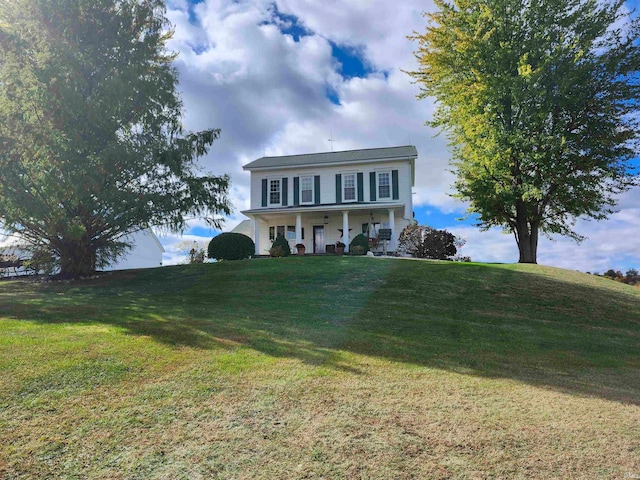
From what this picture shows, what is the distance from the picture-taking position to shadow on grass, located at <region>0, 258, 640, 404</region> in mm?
6523

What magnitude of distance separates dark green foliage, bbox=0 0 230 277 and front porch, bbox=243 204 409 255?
10.7m

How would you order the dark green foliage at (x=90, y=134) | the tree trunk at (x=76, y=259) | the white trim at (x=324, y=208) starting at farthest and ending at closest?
1. the white trim at (x=324, y=208)
2. the tree trunk at (x=76, y=259)
3. the dark green foliage at (x=90, y=134)

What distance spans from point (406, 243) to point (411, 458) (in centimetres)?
1968

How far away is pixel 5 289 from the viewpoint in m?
13.6

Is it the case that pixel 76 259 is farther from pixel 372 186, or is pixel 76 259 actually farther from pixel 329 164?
pixel 372 186

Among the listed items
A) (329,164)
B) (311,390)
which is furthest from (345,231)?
(311,390)

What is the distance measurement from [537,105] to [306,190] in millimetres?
14165

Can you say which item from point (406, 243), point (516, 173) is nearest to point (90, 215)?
point (406, 243)

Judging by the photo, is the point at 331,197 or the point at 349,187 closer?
the point at 349,187

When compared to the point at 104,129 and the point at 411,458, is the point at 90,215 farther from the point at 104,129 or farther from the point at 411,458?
the point at 411,458

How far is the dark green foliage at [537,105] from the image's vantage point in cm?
1698

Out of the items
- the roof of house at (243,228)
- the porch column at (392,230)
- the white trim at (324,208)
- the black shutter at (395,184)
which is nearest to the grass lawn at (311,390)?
the porch column at (392,230)

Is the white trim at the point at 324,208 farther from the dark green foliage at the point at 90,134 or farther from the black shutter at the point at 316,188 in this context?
the dark green foliage at the point at 90,134

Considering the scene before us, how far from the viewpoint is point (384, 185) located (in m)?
25.7
